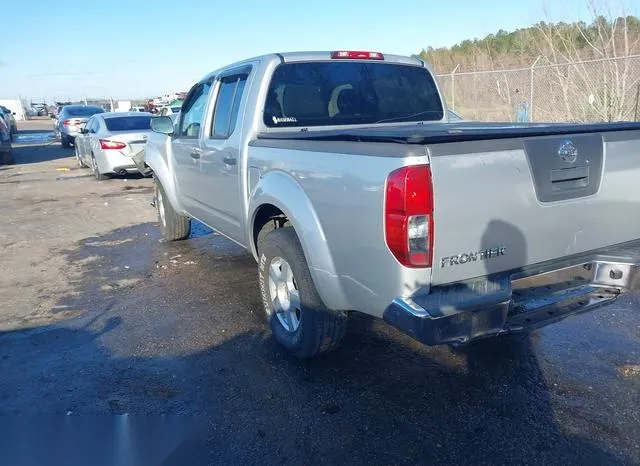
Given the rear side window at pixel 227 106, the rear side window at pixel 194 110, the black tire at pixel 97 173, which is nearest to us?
the rear side window at pixel 227 106

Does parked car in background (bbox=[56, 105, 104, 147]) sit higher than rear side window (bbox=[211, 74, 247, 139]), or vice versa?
rear side window (bbox=[211, 74, 247, 139])

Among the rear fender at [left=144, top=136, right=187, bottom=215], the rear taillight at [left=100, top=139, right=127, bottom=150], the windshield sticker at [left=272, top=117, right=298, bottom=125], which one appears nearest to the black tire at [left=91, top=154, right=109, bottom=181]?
the rear taillight at [left=100, top=139, right=127, bottom=150]

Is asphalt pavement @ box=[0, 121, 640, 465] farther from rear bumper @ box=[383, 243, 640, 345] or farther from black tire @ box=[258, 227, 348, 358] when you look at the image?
rear bumper @ box=[383, 243, 640, 345]

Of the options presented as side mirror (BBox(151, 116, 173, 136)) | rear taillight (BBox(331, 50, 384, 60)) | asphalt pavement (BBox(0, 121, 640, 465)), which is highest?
rear taillight (BBox(331, 50, 384, 60))

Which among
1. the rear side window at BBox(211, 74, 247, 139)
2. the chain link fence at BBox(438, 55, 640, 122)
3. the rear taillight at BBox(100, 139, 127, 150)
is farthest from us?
the rear taillight at BBox(100, 139, 127, 150)

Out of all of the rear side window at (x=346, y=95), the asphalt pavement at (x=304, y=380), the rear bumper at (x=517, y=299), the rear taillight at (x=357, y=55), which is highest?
the rear taillight at (x=357, y=55)

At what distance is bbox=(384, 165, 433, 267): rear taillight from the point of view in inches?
98.8

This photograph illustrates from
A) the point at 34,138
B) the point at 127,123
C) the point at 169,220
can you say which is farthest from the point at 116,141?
the point at 34,138

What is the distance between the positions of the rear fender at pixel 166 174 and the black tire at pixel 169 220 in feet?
0.72

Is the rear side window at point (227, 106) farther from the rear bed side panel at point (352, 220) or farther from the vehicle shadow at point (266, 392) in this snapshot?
the vehicle shadow at point (266, 392)

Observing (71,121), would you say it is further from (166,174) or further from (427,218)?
(427,218)

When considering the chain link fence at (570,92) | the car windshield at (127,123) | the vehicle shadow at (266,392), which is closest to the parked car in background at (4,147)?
the car windshield at (127,123)

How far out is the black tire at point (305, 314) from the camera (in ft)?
11.2

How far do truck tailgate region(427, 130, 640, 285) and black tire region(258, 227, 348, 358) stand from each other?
3.23 ft
